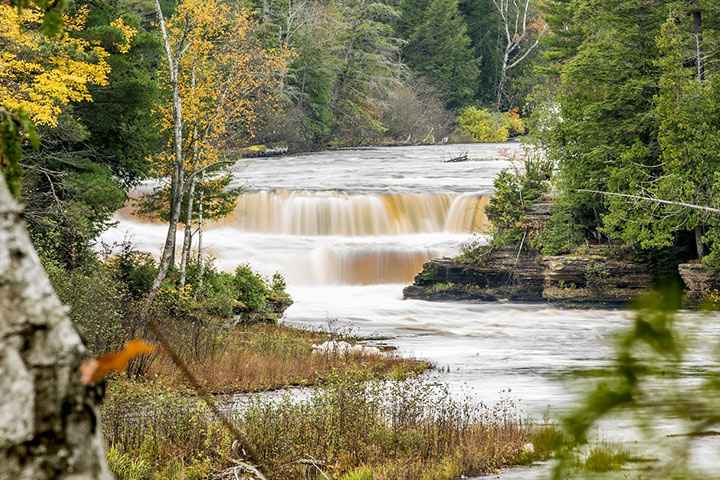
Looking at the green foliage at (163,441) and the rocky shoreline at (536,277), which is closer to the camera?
the green foliage at (163,441)

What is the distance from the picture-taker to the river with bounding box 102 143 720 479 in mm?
18484

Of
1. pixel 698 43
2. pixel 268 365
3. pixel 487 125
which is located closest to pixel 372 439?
pixel 268 365

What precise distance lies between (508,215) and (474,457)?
19.8m

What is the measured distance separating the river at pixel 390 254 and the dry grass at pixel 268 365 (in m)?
1.53

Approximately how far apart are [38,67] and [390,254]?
1721cm

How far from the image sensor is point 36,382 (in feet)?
2.13

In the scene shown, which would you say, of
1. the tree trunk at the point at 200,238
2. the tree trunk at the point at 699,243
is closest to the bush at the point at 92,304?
the tree trunk at the point at 200,238

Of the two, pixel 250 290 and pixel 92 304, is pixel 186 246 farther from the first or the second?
pixel 92 304

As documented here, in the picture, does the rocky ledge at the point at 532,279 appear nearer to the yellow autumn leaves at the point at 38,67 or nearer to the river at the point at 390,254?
the river at the point at 390,254

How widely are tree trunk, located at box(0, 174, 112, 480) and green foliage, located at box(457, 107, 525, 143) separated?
62351mm

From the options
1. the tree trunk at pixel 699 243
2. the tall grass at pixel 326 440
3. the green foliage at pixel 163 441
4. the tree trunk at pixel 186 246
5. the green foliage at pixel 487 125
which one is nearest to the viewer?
the green foliage at pixel 163 441

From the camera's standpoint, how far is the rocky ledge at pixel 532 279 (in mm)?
26125

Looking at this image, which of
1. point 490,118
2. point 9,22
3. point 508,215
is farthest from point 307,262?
point 490,118

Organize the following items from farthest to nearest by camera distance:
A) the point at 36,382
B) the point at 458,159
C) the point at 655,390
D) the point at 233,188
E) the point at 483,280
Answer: the point at 458,159 < the point at 483,280 < the point at 233,188 < the point at 655,390 < the point at 36,382
